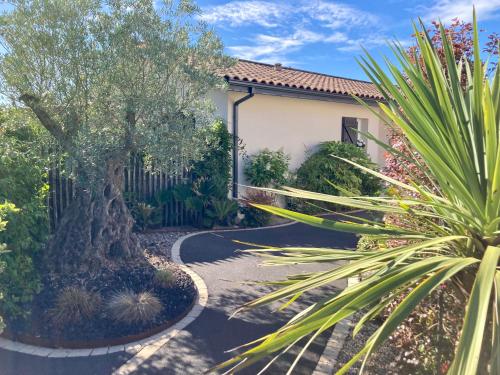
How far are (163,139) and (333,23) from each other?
618 cm

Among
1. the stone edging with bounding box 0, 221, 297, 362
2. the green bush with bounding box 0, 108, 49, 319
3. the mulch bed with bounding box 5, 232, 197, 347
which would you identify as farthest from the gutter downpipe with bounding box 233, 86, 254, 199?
the stone edging with bounding box 0, 221, 297, 362

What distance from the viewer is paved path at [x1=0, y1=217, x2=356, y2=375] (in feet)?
11.3

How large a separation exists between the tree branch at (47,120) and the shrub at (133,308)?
6.94ft

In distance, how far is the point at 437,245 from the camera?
230cm

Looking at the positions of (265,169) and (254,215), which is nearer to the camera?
(254,215)

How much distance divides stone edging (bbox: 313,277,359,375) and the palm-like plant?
1386mm

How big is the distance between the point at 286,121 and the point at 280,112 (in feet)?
1.29

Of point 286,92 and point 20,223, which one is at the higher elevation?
point 286,92

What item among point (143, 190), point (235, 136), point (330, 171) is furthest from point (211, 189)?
point (330, 171)

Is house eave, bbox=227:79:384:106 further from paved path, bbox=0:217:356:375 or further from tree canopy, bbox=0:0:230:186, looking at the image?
paved path, bbox=0:217:356:375

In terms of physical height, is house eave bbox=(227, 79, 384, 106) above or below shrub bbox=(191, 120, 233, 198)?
above

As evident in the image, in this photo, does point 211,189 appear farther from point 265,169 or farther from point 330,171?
point 330,171

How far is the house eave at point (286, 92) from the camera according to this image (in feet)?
32.3

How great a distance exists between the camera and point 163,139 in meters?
4.93
